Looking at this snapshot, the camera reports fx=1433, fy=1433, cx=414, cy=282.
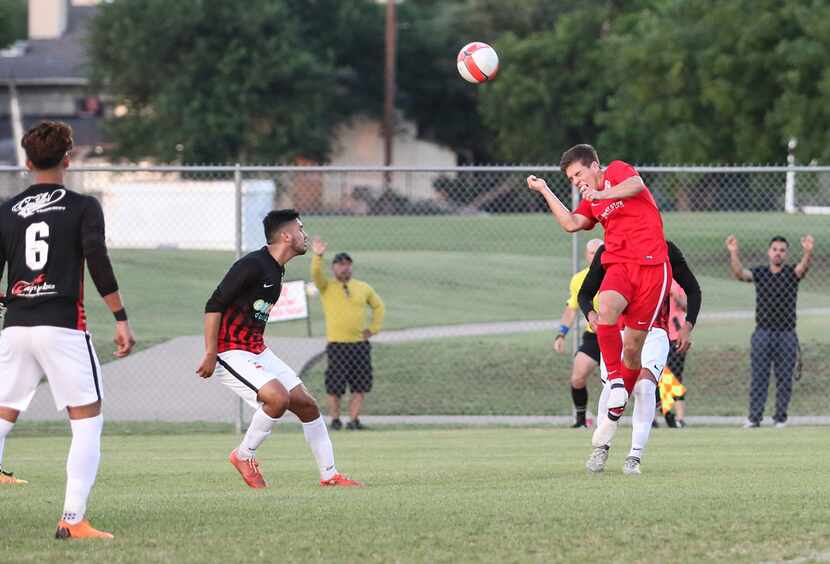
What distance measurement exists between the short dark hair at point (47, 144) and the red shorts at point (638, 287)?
3.94m

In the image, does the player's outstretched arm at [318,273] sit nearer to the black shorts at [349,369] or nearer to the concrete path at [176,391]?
the black shorts at [349,369]

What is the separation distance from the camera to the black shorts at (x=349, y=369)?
16984 mm

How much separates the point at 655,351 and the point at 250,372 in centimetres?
299

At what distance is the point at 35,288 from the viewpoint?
6594mm

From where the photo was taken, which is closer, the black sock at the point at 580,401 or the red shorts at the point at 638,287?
the red shorts at the point at 638,287

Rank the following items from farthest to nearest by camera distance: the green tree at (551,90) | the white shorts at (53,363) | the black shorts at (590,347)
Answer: the green tree at (551,90) < the black shorts at (590,347) < the white shorts at (53,363)

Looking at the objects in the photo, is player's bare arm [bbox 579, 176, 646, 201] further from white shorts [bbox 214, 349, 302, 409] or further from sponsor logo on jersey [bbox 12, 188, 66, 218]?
sponsor logo on jersey [bbox 12, 188, 66, 218]

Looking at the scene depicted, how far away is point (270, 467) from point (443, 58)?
65.5 meters

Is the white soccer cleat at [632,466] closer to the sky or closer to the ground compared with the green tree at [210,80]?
closer to the ground

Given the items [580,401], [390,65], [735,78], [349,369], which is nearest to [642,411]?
[580,401]

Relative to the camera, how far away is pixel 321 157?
67562mm

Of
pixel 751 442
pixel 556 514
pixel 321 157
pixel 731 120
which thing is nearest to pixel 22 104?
pixel 321 157

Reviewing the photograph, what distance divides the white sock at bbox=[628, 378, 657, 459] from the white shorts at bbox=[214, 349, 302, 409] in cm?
230

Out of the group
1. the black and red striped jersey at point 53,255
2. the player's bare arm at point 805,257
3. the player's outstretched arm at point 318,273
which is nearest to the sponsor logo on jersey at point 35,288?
the black and red striped jersey at point 53,255
